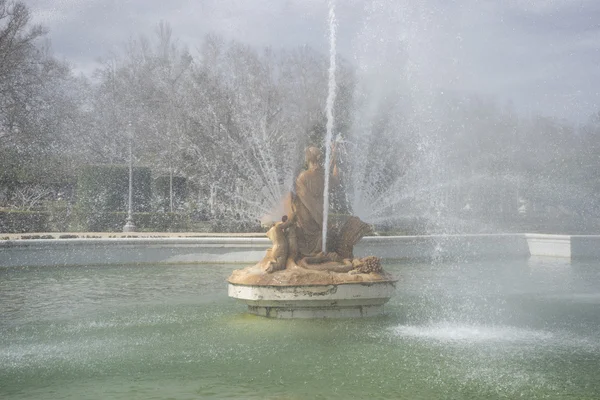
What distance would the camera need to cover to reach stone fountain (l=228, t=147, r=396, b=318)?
830 centimetres

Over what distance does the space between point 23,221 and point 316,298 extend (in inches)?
659

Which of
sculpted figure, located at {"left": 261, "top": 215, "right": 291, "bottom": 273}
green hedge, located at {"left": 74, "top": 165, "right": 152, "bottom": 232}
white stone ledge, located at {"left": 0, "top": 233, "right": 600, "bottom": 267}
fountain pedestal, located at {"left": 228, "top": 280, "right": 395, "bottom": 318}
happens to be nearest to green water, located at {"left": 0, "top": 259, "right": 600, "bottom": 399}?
fountain pedestal, located at {"left": 228, "top": 280, "right": 395, "bottom": 318}

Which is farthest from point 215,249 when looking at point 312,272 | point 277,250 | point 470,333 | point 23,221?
point 23,221

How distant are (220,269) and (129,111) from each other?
Answer: 29.9 m

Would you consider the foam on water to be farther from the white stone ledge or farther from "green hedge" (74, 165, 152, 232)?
"green hedge" (74, 165, 152, 232)

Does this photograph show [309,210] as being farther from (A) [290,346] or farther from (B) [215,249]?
(B) [215,249]

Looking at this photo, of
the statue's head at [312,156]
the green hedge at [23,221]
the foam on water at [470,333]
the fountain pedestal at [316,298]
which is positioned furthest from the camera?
the green hedge at [23,221]

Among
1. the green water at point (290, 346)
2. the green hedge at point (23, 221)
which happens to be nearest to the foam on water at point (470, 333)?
the green water at point (290, 346)

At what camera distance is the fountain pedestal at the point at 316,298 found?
27.1 feet

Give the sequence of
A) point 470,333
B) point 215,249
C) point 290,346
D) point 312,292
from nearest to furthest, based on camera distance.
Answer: point 290,346
point 470,333
point 312,292
point 215,249

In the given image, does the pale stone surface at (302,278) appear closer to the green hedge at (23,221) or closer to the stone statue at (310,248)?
the stone statue at (310,248)

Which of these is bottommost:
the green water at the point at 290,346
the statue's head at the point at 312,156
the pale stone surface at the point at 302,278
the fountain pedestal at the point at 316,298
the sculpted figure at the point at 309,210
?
the green water at the point at 290,346

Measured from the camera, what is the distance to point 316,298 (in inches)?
325

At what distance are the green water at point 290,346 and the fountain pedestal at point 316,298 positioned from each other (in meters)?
0.19
